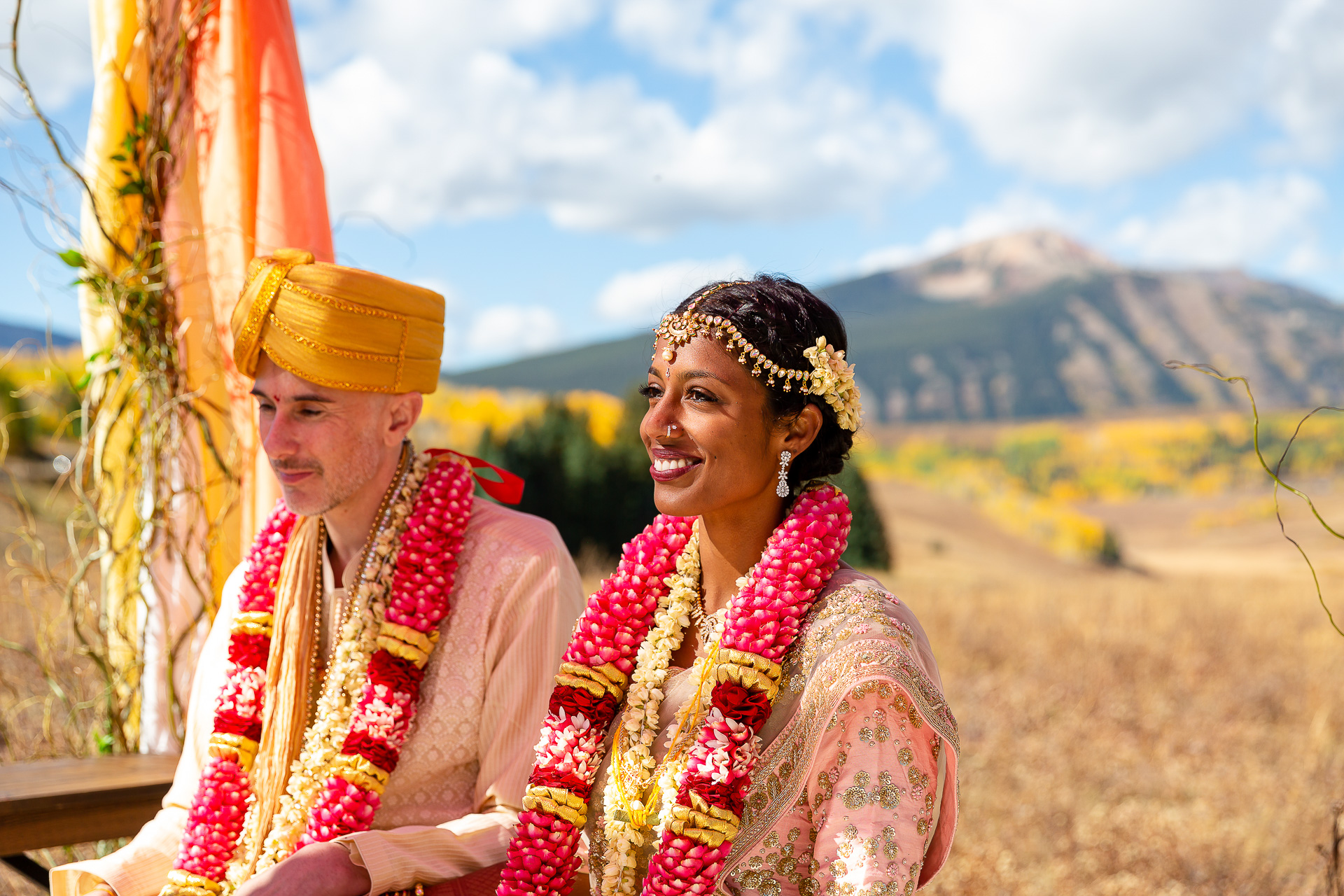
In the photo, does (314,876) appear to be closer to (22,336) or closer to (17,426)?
(22,336)

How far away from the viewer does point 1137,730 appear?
30.2ft

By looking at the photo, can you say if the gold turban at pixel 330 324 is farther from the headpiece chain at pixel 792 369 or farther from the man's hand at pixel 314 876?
the man's hand at pixel 314 876

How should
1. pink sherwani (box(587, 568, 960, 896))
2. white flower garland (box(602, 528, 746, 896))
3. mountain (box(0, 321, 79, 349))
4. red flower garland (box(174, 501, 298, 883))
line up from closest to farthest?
pink sherwani (box(587, 568, 960, 896)) < white flower garland (box(602, 528, 746, 896)) < red flower garland (box(174, 501, 298, 883)) < mountain (box(0, 321, 79, 349))

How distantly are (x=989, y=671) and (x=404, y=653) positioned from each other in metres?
8.67

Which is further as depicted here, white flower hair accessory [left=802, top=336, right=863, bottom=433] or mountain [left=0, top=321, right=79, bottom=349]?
mountain [left=0, top=321, right=79, bottom=349]

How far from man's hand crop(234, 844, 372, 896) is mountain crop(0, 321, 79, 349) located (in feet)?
8.49

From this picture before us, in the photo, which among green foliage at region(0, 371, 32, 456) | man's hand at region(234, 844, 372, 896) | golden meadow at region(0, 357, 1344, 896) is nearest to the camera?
man's hand at region(234, 844, 372, 896)

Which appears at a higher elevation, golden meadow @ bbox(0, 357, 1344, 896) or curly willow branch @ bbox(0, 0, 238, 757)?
curly willow branch @ bbox(0, 0, 238, 757)

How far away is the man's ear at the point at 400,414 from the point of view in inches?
108

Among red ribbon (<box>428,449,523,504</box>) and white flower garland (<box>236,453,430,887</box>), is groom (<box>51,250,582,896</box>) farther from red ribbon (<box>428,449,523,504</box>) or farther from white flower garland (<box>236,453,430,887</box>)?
red ribbon (<box>428,449,523,504</box>)

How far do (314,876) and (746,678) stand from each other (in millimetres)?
1095

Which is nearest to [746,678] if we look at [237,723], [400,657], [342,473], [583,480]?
[400,657]

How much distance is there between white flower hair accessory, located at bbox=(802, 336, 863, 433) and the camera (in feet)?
6.88

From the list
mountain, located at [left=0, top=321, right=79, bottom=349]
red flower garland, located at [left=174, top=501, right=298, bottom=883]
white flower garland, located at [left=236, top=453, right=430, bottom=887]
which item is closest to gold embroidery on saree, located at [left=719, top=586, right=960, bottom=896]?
white flower garland, located at [left=236, top=453, right=430, bottom=887]
